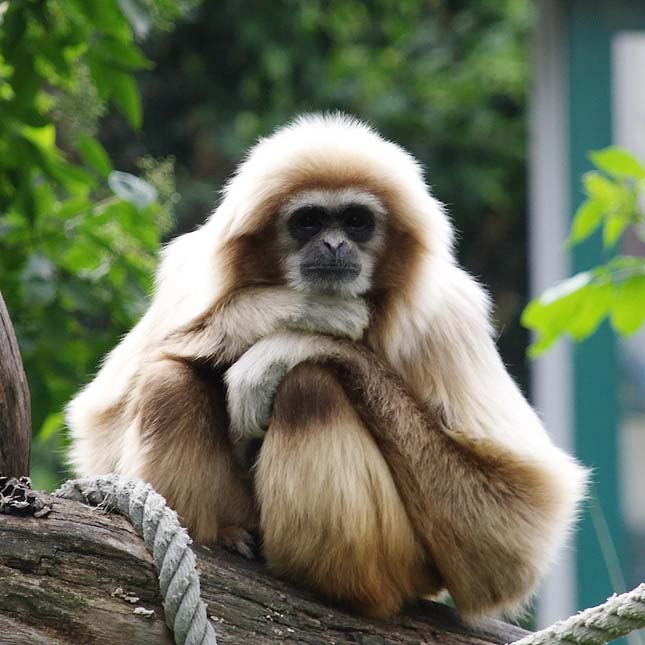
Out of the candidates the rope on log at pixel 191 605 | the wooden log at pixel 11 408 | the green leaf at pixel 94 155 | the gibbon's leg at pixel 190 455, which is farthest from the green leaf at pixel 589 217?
the wooden log at pixel 11 408

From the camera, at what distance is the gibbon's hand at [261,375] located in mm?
4395

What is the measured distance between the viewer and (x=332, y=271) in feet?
15.3

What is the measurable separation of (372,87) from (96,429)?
47.0 feet

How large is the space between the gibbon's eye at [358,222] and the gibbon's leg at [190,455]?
85 cm

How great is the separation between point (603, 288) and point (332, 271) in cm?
143

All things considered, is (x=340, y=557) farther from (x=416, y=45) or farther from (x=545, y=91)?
(x=416, y=45)

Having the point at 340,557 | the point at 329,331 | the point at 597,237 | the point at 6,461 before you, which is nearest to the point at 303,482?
the point at 340,557

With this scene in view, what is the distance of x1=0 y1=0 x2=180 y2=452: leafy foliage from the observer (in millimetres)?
5586

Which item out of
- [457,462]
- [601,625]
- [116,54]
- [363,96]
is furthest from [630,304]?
[363,96]

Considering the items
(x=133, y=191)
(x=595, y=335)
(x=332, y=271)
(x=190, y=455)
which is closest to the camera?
(x=190, y=455)

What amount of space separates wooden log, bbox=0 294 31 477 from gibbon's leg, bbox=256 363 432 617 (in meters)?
0.86

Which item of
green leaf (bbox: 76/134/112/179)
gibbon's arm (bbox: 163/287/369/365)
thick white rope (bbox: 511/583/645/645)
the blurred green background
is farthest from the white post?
thick white rope (bbox: 511/583/645/645)

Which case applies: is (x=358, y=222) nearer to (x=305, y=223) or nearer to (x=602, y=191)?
(x=305, y=223)

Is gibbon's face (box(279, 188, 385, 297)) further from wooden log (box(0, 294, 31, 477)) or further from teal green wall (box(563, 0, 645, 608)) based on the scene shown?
teal green wall (box(563, 0, 645, 608))
